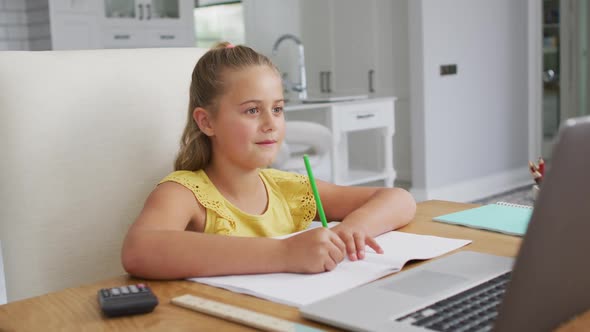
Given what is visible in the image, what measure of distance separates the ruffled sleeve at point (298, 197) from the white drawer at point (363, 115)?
261 cm

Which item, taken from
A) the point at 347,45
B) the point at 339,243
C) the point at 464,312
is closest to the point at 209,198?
the point at 339,243

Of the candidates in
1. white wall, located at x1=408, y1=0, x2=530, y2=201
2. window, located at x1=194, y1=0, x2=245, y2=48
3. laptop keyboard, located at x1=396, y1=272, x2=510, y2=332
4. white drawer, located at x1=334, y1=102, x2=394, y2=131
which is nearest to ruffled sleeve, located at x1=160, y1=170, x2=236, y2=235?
laptop keyboard, located at x1=396, y1=272, x2=510, y2=332

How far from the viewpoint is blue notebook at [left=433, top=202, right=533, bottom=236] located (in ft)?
3.82

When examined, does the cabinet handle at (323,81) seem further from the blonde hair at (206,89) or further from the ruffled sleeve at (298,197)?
the blonde hair at (206,89)

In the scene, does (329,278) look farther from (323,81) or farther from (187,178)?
(323,81)

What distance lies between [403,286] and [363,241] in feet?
0.56

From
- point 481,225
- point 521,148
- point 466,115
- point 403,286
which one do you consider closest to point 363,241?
point 403,286

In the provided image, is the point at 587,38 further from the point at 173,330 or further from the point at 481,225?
the point at 173,330

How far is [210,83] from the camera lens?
128cm

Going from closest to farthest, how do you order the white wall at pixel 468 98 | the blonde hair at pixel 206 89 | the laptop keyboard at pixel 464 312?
1. the laptop keyboard at pixel 464 312
2. the blonde hair at pixel 206 89
3. the white wall at pixel 468 98

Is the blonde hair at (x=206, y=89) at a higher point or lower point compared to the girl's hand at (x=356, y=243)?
higher

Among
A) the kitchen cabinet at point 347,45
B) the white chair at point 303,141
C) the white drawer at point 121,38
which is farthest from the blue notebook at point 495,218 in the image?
the kitchen cabinet at point 347,45

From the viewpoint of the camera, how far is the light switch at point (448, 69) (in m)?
4.65

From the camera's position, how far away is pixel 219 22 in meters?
6.82
